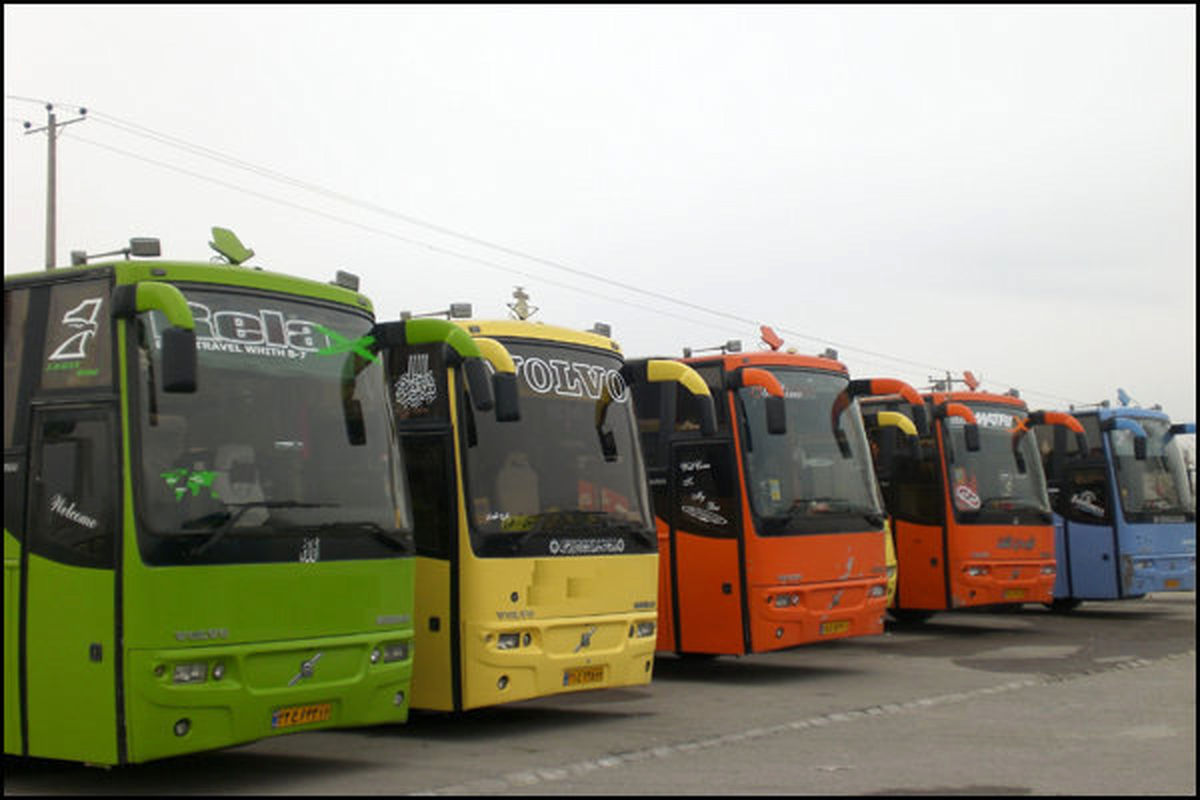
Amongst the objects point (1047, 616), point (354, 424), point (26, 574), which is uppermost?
point (354, 424)

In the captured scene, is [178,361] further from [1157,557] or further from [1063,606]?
[1063,606]

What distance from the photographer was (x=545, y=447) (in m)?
11.6

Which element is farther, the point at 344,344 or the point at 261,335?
the point at 344,344

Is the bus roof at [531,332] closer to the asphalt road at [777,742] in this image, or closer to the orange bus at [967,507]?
the asphalt road at [777,742]

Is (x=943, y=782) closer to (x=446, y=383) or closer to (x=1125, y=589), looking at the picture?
(x=446, y=383)

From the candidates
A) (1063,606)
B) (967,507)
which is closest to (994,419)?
(967,507)

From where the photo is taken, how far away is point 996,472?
66.6 feet

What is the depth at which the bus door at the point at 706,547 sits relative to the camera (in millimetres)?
14641

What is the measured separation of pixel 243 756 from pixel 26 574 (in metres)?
2.31

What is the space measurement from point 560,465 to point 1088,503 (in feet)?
43.6

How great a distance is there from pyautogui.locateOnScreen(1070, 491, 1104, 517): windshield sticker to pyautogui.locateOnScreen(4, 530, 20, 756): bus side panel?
17327 millimetres

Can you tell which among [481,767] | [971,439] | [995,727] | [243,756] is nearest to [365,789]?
[481,767]

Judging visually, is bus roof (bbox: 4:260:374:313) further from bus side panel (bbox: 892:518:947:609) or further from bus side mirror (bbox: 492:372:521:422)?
bus side panel (bbox: 892:518:947:609)

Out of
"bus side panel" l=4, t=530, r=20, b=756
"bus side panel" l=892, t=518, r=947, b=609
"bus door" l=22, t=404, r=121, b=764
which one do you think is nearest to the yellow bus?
"bus door" l=22, t=404, r=121, b=764
